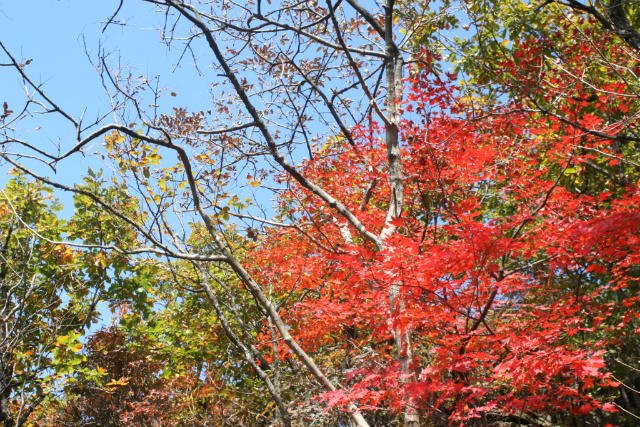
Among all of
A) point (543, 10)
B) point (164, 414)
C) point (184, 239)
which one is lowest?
point (164, 414)

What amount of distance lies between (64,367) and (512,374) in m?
7.06

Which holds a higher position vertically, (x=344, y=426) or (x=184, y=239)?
(x=184, y=239)

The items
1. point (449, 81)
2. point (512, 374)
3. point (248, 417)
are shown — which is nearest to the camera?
point (512, 374)

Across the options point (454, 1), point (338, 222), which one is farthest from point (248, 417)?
point (454, 1)

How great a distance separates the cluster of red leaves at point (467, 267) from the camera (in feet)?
13.2

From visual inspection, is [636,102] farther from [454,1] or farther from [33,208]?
[33,208]

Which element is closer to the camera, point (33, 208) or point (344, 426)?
point (344, 426)

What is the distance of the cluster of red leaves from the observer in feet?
13.2

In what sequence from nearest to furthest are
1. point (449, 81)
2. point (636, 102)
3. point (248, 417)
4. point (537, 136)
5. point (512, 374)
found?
point (512, 374), point (449, 81), point (636, 102), point (537, 136), point (248, 417)

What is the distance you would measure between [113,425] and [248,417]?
2.74 meters

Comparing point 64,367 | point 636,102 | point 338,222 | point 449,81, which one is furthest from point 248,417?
point 636,102

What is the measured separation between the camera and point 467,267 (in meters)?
3.90

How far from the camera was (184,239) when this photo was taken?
6598 mm

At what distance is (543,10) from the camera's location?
8562mm
